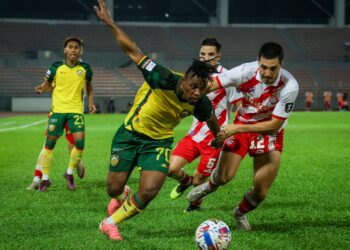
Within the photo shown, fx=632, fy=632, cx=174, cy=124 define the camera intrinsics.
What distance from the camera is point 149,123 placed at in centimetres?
633

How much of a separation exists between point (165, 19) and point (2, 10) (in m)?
15.0

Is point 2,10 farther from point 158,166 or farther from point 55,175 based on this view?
point 158,166

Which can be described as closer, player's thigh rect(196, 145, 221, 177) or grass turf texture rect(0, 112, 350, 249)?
grass turf texture rect(0, 112, 350, 249)

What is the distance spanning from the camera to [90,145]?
62.1 feet

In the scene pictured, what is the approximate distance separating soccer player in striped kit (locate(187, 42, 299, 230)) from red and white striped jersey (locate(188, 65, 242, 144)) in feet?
2.81

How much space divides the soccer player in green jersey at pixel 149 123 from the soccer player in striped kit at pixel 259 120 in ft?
1.75

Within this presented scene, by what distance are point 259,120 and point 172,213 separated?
1.79m

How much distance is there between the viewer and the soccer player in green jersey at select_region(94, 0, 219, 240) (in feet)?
19.7

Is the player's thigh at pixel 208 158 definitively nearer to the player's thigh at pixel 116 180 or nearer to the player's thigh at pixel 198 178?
the player's thigh at pixel 198 178

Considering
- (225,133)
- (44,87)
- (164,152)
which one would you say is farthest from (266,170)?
(44,87)

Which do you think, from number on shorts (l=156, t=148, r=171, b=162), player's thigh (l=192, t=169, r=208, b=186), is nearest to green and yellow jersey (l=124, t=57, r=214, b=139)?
number on shorts (l=156, t=148, r=171, b=162)

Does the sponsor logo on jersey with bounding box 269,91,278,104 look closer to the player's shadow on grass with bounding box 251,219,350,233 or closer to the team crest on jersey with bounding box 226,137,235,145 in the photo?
the team crest on jersey with bounding box 226,137,235,145

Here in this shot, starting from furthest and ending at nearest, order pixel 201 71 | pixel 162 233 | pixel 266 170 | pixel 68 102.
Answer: pixel 68 102 → pixel 266 170 → pixel 162 233 → pixel 201 71

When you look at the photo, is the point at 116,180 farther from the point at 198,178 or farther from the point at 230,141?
the point at 198,178
